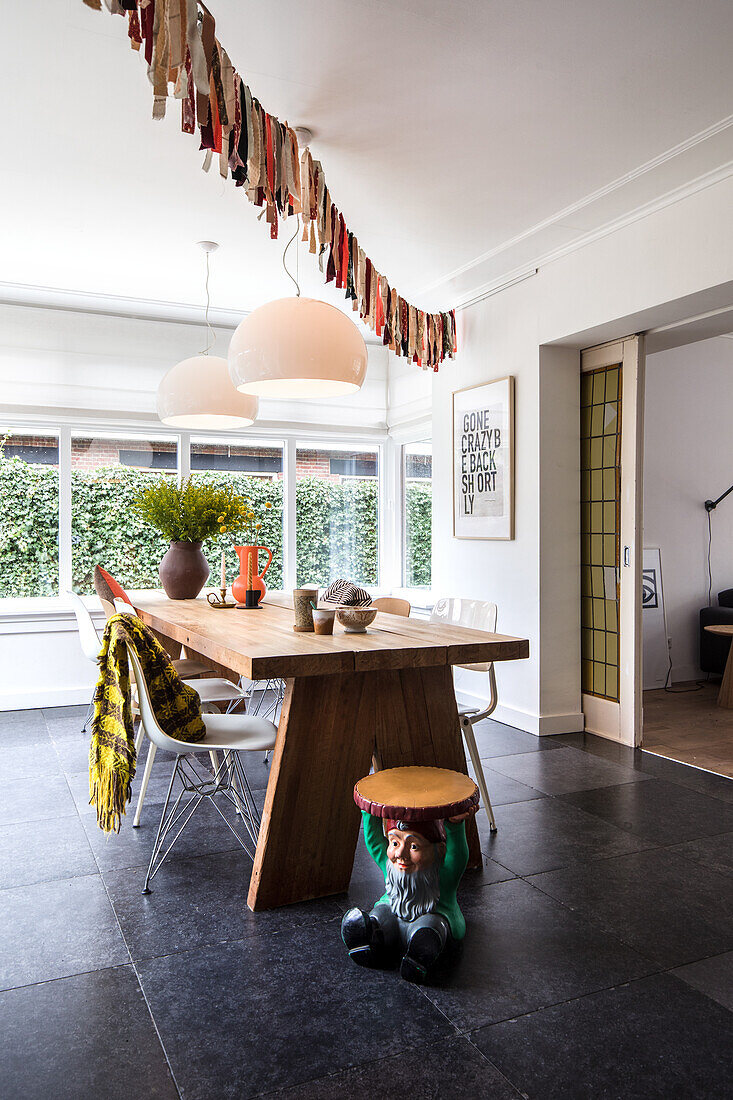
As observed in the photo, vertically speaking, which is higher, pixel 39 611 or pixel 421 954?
pixel 39 611

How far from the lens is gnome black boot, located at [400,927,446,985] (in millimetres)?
1930

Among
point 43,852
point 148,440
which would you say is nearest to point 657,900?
point 43,852

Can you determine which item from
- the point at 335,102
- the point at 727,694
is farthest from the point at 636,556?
the point at 335,102

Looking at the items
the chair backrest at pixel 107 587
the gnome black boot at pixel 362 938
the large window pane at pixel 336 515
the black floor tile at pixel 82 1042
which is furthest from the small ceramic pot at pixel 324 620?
the large window pane at pixel 336 515

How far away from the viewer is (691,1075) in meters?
1.58

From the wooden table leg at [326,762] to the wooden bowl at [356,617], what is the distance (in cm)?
30

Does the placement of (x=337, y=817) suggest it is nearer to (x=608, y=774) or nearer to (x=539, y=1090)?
(x=539, y=1090)

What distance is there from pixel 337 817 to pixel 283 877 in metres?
0.23

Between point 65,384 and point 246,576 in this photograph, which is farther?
point 65,384

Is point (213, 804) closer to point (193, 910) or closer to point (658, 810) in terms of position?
point (193, 910)

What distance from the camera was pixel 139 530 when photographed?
18.1 feet

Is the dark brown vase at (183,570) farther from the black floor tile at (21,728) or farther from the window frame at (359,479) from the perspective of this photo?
the window frame at (359,479)

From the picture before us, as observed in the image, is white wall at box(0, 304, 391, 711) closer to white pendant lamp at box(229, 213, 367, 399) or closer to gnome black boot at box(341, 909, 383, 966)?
white pendant lamp at box(229, 213, 367, 399)

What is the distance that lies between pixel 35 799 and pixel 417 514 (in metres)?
3.77
